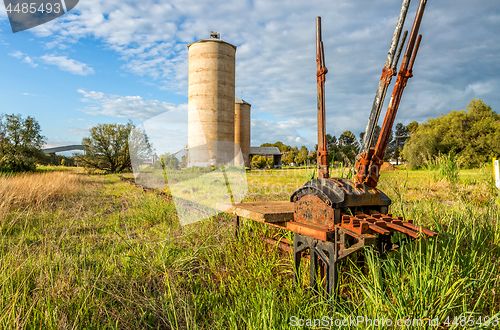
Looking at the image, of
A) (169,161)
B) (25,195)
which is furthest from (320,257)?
(25,195)

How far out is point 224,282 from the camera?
255cm

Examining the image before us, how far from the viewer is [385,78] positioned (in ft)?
6.56

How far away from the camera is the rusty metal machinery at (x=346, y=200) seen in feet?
5.90

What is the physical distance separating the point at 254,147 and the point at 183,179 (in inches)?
1763

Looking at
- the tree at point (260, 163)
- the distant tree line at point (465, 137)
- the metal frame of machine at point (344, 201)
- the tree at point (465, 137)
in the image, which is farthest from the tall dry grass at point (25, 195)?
the tree at point (465, 137)

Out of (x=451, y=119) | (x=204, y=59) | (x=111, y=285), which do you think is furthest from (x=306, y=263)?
(x=451, y=119)

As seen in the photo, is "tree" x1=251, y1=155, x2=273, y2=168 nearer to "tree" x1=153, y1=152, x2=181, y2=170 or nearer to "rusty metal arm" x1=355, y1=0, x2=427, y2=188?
"tree" x1=153, y1=152, x2=181, y2=170

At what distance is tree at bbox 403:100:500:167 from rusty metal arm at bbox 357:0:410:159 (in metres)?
28.9

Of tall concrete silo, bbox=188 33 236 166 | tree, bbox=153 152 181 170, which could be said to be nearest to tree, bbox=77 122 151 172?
tall concrete silo, bbox=188 33 236 166

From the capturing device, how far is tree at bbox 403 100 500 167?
90.8ft

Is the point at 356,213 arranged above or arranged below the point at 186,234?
above

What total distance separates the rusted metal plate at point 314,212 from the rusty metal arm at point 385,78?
58 cm

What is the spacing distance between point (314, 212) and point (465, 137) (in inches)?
1477

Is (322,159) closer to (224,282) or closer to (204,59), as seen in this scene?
(224,282)
